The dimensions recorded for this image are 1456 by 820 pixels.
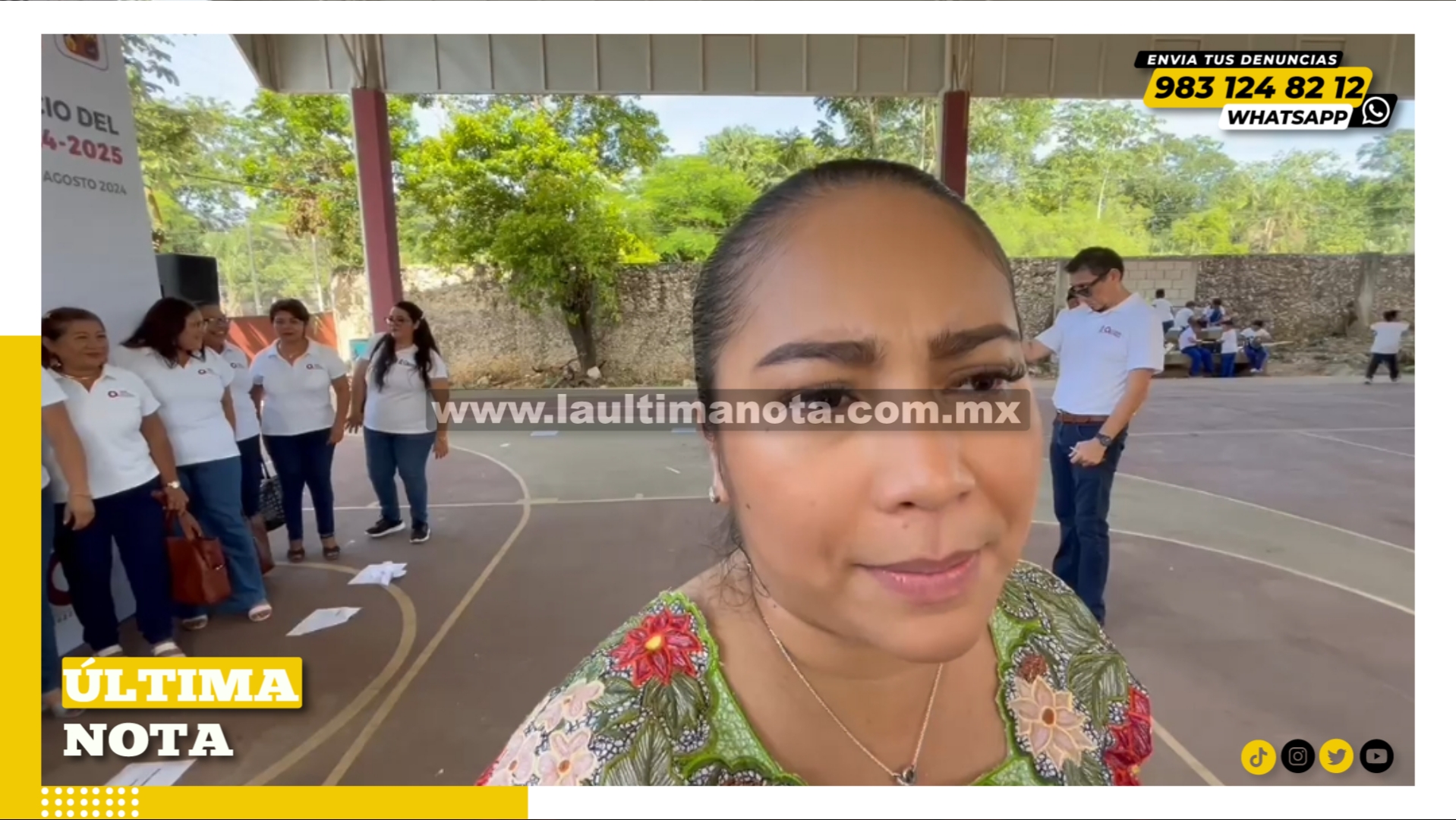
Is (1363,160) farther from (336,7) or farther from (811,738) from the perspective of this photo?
(336,7)

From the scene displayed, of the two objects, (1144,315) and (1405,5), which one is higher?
(1405,5)

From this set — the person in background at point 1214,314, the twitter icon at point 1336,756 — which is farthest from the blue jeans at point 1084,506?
the person in background at point 1214,314

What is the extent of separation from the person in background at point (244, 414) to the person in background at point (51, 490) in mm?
588

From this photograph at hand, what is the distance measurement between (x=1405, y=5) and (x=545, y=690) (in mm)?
2549

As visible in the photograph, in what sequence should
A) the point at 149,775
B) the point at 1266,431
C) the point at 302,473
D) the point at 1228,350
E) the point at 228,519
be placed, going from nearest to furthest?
1. the point at 149,775
2. the point at 228,519
3. the point at 302,473
4. the point at 1266,431
5. the point at 1228,350

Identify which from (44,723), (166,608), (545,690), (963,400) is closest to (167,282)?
(166,608)

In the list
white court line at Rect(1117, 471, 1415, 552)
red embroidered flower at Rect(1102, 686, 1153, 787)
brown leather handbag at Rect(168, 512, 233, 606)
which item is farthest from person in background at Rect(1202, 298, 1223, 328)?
brown leather handbag at Rect(168, 512, 233, 606)

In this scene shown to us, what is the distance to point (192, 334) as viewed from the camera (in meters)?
2.29

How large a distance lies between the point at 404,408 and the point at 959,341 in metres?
3.10

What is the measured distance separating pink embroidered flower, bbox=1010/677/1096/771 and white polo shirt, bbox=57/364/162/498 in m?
2.48

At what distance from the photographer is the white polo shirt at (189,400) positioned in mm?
2215

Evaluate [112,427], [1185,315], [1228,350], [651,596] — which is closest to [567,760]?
[651,596]

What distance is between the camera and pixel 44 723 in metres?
1.30

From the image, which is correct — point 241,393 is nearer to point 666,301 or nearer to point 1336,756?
point 666,301
